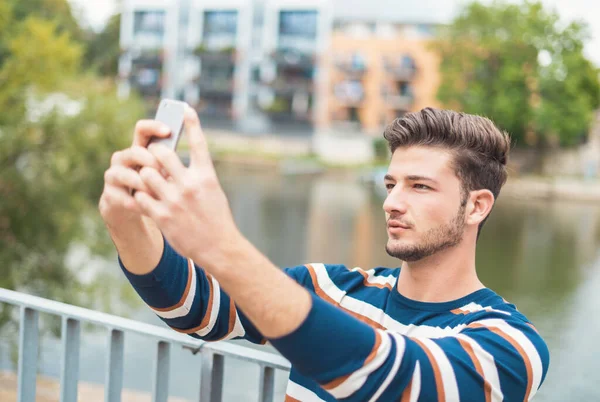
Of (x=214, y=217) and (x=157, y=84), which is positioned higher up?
(x=157, y=84)

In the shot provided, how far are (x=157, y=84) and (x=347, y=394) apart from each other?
35236 mm

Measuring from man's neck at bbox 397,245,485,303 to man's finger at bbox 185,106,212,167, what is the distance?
52 centimetres

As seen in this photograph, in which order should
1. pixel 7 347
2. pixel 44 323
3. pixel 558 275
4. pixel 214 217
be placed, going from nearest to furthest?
pixel 214 217
pixel 7 347
pixel 44 323
pixel 558 275

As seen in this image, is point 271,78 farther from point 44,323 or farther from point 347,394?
point 347,394

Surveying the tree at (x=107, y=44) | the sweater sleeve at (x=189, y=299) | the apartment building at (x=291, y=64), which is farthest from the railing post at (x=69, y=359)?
the tree at (x=107, y=44)

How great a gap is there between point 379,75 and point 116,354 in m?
31.6

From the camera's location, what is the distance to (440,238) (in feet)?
3.52

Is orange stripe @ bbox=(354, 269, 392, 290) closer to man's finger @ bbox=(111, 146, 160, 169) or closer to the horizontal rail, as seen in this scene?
the horizontal rail

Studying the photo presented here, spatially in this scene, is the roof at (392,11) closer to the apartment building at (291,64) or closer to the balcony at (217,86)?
the apartment building at (291,64)

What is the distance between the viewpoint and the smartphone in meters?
0.73

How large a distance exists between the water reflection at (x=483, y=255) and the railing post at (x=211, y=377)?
113 inches

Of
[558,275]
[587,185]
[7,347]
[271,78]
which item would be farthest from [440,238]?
[271,78]

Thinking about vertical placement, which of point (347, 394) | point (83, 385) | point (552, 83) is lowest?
point (83, 385)

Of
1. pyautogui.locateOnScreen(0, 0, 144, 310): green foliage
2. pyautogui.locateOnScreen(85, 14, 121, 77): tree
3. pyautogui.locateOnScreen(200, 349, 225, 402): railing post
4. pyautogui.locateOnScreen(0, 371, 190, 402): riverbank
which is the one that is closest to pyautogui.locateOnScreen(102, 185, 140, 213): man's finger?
pyautogui.locateOnScreen(200, 349, 225, 402): railing post
